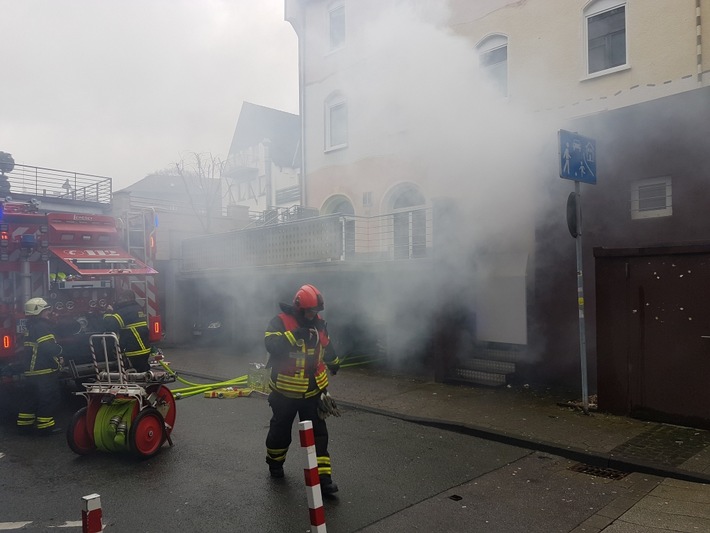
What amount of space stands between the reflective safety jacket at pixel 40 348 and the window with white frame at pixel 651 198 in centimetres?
712

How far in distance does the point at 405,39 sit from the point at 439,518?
22.5 feet

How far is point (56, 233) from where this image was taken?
663cm

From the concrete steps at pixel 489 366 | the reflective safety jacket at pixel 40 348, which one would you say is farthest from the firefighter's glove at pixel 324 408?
the concrete steps at pixel 489 366

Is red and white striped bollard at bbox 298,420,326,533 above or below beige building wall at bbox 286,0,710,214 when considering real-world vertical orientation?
below

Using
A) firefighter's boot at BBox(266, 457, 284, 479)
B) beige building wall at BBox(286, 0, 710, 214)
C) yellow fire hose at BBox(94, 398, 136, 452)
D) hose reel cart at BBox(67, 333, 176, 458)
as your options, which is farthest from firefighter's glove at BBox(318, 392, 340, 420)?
beige building wall at BBox(286, 0, 710, 214)

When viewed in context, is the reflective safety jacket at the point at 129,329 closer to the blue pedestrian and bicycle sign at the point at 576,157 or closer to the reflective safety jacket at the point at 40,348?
the reflective safety jacket at the point at 40,348

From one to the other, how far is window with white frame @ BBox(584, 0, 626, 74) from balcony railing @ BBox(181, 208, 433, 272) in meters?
3.41

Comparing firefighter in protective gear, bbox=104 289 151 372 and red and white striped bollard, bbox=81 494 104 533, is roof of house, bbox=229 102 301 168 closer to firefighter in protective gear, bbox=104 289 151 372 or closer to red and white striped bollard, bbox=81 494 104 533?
firefighter in protective gear, bbox=104 289 151 372

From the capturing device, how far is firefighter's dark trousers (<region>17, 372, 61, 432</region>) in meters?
5.63

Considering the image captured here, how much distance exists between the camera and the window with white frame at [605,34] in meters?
7.85

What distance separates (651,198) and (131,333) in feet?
21.1

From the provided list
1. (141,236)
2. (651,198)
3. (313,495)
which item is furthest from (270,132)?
(313,495)

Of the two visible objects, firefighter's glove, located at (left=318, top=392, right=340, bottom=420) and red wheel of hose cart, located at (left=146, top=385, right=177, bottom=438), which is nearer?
firefighter's glove, located at (left=318, top=392, right=340, bottom=420)

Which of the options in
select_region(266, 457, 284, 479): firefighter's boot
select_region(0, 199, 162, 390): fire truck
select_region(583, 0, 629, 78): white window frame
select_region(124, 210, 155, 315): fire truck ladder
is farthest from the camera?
select_region(583, 0, 629, 78): white window frame
